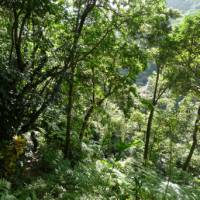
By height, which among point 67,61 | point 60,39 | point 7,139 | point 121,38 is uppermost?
point 121,38

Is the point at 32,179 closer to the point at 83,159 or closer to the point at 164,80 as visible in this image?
the point at 83,159

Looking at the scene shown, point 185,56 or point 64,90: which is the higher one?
point 185,56

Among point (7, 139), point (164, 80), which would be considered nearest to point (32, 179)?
point (7, 139)

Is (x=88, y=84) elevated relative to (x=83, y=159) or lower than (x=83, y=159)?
elevated

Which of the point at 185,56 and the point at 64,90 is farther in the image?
the point at 185,56

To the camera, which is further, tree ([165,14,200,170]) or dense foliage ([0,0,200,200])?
tree ([165,14,200,170])

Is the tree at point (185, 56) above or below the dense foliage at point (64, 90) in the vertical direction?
above

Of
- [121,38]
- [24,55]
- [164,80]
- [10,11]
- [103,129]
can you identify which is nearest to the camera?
[10,11]

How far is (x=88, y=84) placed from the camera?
1219cm

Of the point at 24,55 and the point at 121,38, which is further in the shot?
the point at 121,38

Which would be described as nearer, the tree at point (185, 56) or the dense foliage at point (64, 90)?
the dense foliage at point (64, 90)

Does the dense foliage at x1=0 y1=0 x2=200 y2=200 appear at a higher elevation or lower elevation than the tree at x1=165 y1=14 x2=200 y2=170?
lower

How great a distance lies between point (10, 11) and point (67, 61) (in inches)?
72.2

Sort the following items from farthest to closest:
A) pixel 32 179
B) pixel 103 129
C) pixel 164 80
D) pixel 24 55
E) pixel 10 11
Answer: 1. pixel 103 129
2. pixel 164 80
3. pixel 24 55
4. pixel 10 11
5. pixel 32 179
